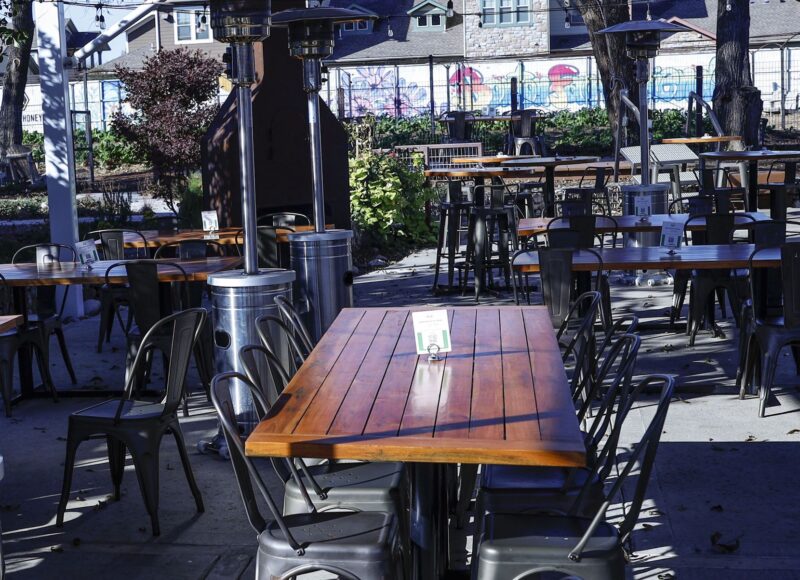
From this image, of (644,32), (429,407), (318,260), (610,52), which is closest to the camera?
(429,407)

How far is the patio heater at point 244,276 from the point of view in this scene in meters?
5.73

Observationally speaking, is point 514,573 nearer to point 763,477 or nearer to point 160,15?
point 763,477

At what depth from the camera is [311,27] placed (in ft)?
24.3

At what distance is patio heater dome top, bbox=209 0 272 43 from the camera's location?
571 cm

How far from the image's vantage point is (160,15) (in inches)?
1623

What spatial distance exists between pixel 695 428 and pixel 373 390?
10.2 ft

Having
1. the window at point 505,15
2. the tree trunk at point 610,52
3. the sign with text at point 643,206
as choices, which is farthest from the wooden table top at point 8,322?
the window at point 505,15

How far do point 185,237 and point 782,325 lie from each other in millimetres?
5308

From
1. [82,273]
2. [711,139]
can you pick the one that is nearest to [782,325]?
[82,273]

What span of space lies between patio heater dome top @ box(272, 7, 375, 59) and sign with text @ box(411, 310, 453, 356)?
3448 mm

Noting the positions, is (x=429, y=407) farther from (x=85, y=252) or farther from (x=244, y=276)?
(x=85, y=252)

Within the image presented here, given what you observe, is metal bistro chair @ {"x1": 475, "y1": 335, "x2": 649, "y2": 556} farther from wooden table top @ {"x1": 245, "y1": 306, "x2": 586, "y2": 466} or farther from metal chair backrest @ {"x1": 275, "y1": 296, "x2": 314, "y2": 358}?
metal chair backrest @ {"x1": 275, "y1": 296, "x2": 314, "y2": 358}

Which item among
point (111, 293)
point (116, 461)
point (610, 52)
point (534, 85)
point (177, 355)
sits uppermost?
point (534, 85)

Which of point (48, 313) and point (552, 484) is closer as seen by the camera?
point (552, 484)
